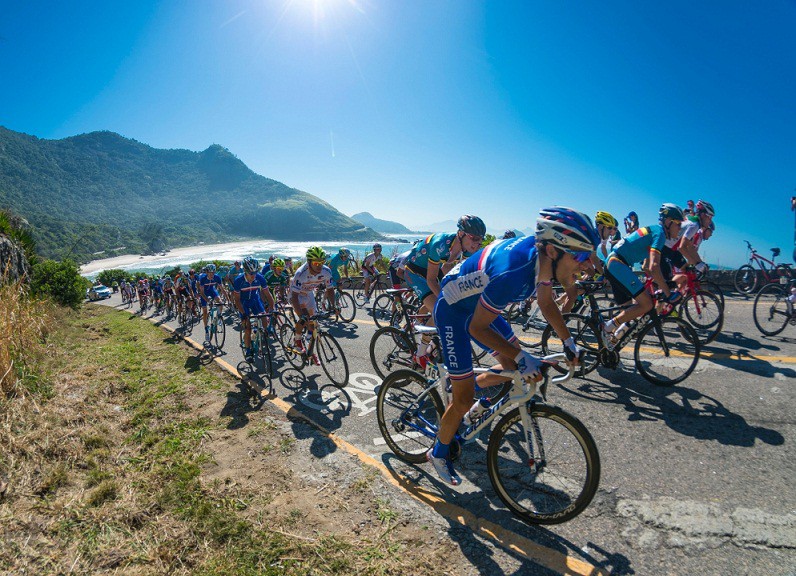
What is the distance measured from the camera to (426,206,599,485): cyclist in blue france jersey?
2830 millimetres

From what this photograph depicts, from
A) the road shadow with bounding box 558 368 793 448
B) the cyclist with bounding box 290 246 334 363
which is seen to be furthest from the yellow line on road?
the cyclist with bounding box 290 246 334 363

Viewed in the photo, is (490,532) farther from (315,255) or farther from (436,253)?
(315,255)

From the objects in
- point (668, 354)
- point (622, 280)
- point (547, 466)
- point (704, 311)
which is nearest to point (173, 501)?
point (547, 466)

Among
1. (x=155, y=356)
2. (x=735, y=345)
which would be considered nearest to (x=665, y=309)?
(x=735, y=345)

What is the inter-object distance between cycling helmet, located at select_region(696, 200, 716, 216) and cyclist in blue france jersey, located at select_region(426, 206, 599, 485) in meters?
8.14

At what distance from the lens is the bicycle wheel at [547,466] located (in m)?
2.71

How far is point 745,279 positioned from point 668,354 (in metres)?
9.29

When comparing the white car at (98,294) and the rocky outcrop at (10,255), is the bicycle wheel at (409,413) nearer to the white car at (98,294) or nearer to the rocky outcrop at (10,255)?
the rocky outcrop at (10,255)

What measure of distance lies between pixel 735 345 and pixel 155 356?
1229 cm

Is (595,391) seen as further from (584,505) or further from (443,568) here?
(443,568)

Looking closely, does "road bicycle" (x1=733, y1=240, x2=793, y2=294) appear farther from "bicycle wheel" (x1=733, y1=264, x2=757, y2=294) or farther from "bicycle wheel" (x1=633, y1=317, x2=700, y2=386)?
"bicycle wheel" (x1=633, y1=317, x2=700, y2=386)

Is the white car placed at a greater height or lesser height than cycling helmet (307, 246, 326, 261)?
lesser

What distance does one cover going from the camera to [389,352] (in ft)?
21.7

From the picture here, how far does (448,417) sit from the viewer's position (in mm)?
3324
